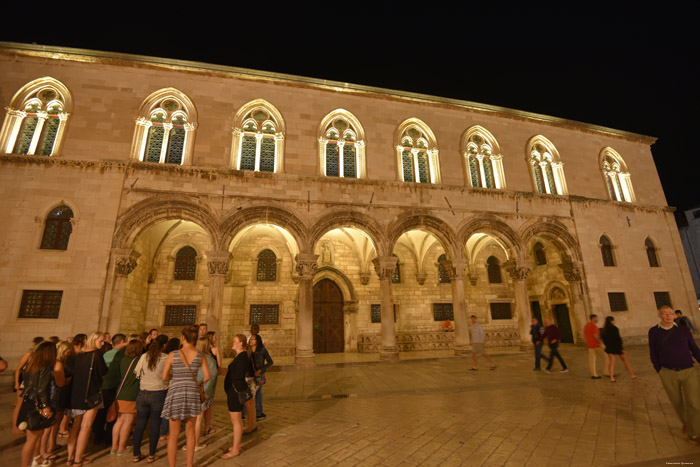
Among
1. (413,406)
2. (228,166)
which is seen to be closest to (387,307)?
(413,406)

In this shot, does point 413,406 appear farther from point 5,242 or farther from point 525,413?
point 5,242

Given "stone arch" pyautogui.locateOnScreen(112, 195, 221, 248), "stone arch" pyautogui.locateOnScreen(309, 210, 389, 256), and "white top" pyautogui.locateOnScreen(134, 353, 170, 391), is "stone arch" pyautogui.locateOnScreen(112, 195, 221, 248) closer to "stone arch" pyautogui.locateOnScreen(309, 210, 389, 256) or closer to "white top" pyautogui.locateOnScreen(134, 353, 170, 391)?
"stone arch" pyautogui.locateOnScreen(309, 210, 389, 256)

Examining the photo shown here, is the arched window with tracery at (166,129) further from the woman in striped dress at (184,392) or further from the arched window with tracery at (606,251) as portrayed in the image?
the arched window with tracery at (606,251)

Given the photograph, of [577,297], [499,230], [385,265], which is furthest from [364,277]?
[577,297]

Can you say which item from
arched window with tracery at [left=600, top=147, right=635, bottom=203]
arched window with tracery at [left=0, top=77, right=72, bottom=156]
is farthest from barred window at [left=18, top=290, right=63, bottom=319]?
arched window with tracery at [left=600, top=147, right=635, bottom=203]

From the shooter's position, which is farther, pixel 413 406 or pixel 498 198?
pixel 498 198

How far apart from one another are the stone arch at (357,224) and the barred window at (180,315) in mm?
7359

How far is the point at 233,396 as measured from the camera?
458 cm

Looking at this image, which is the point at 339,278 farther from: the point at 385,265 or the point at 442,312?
the point at 442,312

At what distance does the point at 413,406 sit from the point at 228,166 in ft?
35.8

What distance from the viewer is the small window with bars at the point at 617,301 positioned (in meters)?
15.3

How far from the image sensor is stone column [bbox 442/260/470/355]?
44.0 feet

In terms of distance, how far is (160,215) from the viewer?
12.0 meters

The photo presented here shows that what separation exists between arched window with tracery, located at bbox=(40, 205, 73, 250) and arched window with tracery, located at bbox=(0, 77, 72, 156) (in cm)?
234
